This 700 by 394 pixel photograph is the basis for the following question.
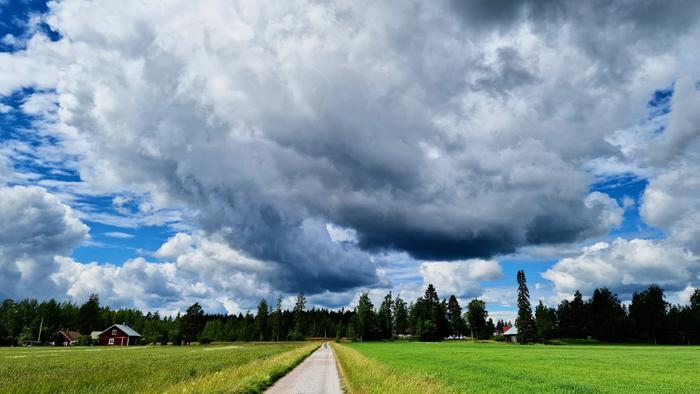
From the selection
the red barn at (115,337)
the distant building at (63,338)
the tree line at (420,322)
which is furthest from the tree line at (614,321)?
the distant building at (63,338)

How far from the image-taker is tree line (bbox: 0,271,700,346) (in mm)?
124812

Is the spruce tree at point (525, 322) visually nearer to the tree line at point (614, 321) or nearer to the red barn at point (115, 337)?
the tree line at point (614, 321)

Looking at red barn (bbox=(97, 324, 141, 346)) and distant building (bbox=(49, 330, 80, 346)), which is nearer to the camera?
red barn (bbox=(97, 324, 141, 346))

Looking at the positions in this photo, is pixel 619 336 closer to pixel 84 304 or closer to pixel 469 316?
Answer: pixel 469 316

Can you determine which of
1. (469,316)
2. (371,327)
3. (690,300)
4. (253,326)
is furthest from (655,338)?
(253,326)

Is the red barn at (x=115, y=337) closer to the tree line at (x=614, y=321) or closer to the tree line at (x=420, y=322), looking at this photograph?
the tree line at (x=420, y=322)

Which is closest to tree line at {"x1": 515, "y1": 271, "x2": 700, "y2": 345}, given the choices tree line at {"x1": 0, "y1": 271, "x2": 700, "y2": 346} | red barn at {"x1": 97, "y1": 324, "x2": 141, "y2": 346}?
tree line at {"x1": 0, "y1": 271, "x2": 700, "y2": 346}

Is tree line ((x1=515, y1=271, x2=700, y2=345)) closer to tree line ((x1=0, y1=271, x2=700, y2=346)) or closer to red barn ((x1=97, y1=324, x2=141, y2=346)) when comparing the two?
tree line ((x1=0, y1=271, x2=700, y2=346))

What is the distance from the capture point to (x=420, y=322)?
475 ft

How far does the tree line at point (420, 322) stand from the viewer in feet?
409

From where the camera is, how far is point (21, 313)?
153 meters

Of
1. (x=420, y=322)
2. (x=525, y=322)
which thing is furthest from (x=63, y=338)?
(x=525, y=322)

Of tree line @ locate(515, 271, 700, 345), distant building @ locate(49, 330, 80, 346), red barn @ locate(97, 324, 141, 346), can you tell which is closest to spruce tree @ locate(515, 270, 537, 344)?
tree line @ locate(515, 271, 700, 345)

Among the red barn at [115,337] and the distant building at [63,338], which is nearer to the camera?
the red barn at [115,337]
